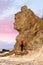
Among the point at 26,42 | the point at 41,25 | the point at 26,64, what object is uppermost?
the point at 41,25

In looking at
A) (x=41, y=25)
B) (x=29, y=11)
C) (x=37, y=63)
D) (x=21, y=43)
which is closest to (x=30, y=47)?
(x=21, y=43)

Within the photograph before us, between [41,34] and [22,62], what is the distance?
22.7 feet

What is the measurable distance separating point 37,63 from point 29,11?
1209cm

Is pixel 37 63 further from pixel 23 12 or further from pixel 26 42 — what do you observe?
pixel 23 12

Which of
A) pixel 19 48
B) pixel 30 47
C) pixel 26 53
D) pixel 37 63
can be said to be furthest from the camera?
pixel 19 48

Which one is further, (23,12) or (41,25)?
(23,12)

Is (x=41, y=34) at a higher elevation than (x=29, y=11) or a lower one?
lower

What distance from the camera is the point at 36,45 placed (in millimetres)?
27578

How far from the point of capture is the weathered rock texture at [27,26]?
1159 inches

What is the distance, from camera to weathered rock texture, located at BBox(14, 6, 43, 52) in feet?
96.6

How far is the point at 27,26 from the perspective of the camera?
31172mm

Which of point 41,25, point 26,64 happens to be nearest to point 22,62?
point 26,64

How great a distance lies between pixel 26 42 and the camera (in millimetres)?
29609

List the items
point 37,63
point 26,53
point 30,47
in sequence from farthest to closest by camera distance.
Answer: point 30,47, point 26,53, point 37,63
